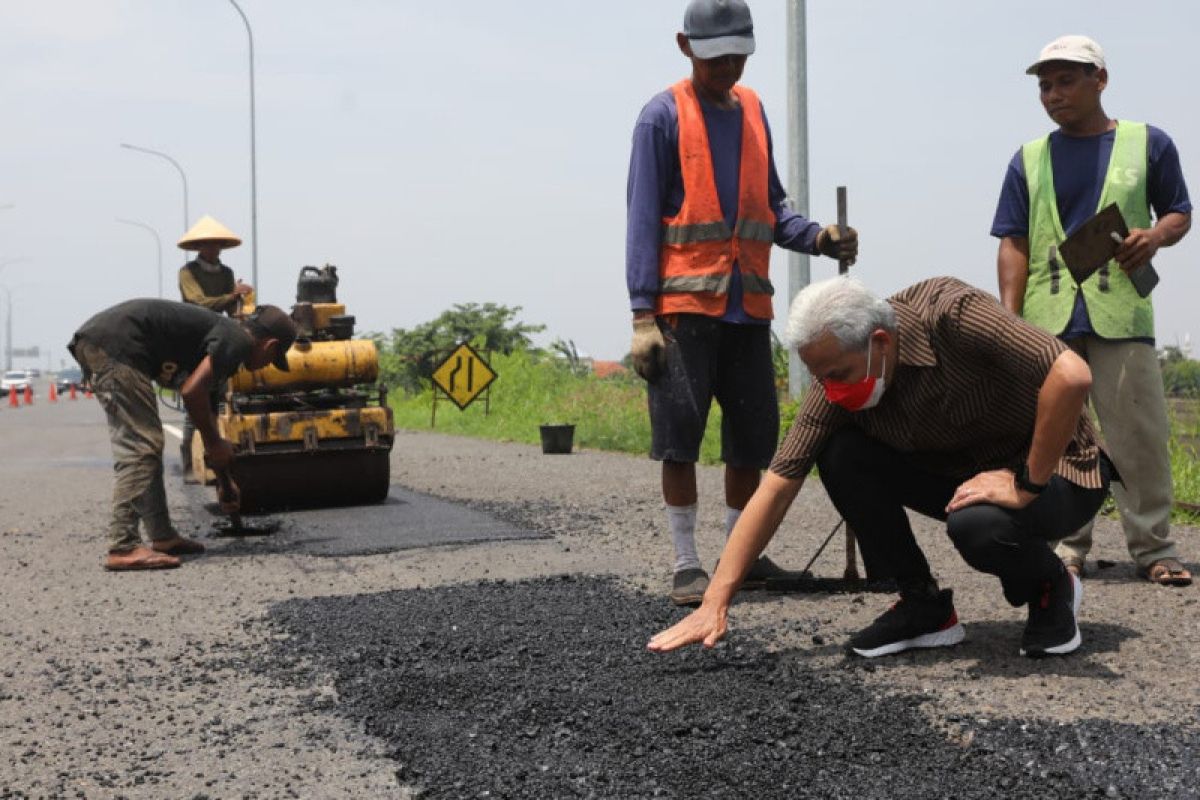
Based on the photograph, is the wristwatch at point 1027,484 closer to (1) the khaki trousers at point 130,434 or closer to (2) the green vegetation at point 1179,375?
(1) the khaki trousers at point 130,434

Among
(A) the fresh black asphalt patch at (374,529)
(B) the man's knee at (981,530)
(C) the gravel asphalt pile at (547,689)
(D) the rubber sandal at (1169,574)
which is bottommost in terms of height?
(C) the gravel asphalt pile at (547,689)

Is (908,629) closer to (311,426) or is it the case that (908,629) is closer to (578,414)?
(311,426)

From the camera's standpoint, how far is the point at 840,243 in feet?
17.0

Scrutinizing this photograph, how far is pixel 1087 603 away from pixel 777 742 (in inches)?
84.2

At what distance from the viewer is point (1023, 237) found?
5.54 m

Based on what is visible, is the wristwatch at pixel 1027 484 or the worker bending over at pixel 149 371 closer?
the wristwatch at pixel 1027 484

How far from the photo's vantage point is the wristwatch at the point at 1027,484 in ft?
12.2

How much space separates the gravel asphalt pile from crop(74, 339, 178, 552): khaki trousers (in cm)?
48

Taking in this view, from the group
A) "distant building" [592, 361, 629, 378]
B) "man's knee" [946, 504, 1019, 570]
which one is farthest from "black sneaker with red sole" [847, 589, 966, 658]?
"distant building" [592, 361, 629, 378]

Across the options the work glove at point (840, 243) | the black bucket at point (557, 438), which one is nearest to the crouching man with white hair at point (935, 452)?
the work glove at point (840, 243)

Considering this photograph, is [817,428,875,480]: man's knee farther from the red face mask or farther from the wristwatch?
the wristwatch

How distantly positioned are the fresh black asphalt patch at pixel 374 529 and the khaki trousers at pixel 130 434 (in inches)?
20.2

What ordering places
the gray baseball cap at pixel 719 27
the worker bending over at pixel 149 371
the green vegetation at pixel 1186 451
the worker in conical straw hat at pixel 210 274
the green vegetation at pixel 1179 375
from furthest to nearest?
the green vegetation at pixel 1179 375 < the worker in conical straw hat at pixel 210 274 < the green vegetation at pixel 1186 451 < the worker bending over at pixel 149 371 < the gray baseball cap at pixel 719 27

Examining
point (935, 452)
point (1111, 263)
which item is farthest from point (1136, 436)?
point (935, 452)
